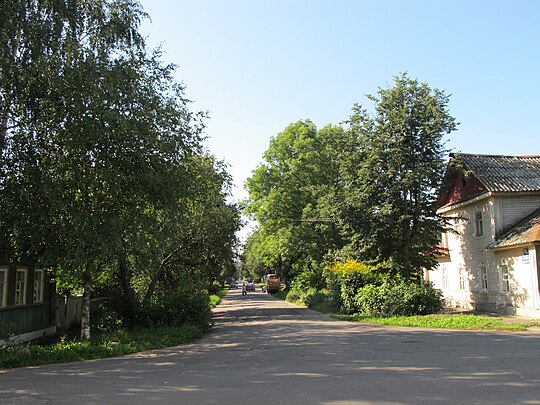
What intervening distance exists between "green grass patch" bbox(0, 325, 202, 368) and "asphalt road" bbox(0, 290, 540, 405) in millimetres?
693

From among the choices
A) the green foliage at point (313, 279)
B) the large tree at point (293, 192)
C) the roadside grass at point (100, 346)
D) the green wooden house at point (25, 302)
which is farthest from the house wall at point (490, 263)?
the green wooden house at point (25, 302)

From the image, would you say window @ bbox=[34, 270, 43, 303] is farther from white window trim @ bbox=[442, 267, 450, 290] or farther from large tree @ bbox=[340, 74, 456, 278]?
white window trim @ bbox=[442, 267, 450, 290]

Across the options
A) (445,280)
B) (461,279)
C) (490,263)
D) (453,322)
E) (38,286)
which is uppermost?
(490,263)

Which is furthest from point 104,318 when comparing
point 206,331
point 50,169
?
point 50,169

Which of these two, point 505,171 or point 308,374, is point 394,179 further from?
point 308,374

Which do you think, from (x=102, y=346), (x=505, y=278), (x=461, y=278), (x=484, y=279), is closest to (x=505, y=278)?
(x=505, y=278)

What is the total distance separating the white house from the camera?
2177 cm

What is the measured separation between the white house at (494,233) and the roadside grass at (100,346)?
15.1m

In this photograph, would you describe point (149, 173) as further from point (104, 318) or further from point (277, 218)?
point (277, 218)

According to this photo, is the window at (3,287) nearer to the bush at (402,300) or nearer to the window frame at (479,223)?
the bush at (402,300)

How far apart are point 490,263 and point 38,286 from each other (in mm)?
22128

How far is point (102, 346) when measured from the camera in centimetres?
1375

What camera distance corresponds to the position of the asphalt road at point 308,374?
297 inches

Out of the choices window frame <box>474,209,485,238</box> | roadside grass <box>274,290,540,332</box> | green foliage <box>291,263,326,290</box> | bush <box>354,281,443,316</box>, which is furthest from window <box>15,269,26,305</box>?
green foliage <box>291,263,326,290</box>
